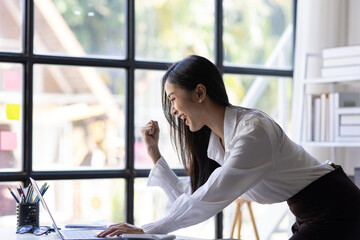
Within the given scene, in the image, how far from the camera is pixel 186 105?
75.7 inches

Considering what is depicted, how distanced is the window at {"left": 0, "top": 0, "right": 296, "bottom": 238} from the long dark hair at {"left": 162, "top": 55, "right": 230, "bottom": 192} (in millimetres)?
1374

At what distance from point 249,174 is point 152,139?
66 cm

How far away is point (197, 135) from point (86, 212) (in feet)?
5.15

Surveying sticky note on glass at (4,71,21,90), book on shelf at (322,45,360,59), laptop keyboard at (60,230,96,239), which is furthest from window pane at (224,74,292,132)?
laptop keyboard at (60,230,96,239)

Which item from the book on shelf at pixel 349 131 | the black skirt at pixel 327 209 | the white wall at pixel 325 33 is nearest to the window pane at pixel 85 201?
the white wall at pixel 325 33

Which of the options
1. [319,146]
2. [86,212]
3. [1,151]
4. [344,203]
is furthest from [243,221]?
[344,203]

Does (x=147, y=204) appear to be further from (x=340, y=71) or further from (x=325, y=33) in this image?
(x=325, y=33)

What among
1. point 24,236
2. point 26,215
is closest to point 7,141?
point 26,215

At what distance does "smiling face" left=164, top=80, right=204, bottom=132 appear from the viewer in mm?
1902

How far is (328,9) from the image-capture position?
151 inches

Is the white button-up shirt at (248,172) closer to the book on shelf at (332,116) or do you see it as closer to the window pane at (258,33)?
the book on shelf at (332,116)

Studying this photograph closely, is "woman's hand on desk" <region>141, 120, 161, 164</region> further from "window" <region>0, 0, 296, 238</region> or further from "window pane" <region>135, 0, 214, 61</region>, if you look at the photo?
"window pane" <region>135, 0, 214, 61</region>

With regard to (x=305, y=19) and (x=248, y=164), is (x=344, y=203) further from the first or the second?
(x=305, y=19)

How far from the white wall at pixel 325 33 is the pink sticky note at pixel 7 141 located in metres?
1.79
